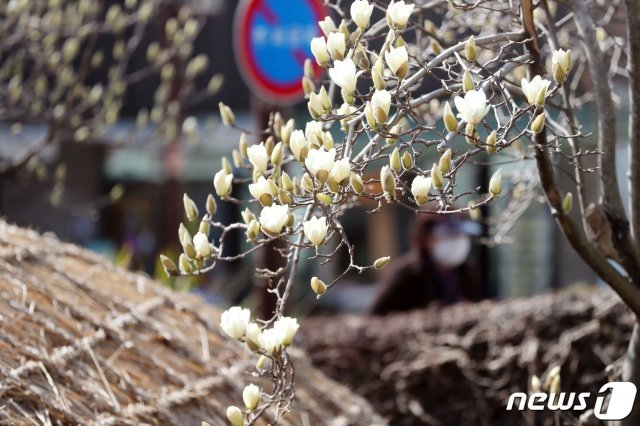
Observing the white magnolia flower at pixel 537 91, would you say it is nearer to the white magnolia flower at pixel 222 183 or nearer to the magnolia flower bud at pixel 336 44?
the magnolia flower bud at pixel 336 44

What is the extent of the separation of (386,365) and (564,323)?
0.84 meters

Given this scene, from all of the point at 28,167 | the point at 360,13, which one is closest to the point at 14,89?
the point at 28,167

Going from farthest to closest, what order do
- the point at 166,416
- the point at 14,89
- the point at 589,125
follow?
1. the point at 589,125
2. the point at 14,89
3. the point at 166,416

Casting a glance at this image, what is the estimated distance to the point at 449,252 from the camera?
6.17 metres

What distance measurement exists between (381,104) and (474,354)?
9.17 ft

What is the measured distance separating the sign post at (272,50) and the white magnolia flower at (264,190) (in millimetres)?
3637

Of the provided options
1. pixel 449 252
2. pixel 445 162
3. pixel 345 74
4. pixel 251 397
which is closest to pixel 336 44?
pixel 345 74

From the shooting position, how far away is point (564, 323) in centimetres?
423

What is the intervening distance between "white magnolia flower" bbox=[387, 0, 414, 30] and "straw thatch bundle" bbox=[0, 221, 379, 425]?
974 millimetres

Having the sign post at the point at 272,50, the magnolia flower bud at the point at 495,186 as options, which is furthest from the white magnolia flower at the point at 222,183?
the sign post at the point at 272,50

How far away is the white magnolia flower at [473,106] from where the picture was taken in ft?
5.61

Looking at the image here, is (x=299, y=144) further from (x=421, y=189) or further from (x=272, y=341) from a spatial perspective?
(x=272, y=341)

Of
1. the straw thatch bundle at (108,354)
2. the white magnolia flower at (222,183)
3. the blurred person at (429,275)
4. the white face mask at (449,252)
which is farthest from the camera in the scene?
the white face mask at (449,252)

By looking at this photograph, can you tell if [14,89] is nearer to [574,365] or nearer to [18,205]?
[574,365]
